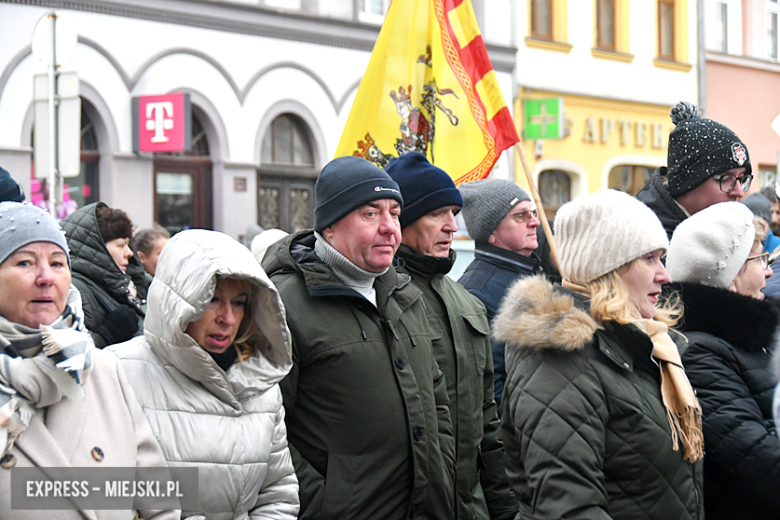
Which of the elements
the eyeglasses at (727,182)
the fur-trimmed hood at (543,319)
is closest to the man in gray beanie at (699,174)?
the eyeglasses at (727,182)

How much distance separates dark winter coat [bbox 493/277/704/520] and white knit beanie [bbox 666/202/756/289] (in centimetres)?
77

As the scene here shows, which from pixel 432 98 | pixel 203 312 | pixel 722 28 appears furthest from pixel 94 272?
pixel 722 28

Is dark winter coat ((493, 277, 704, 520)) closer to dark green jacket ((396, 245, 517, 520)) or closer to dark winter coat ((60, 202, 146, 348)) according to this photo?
dark green jacket ((396, 245, 517, 520))

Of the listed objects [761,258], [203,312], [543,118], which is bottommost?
[203,312]

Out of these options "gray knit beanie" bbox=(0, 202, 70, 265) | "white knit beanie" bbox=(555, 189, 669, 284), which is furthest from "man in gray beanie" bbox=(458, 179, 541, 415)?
"gray knit beanie" bbox=(0, 202, 70, 265)

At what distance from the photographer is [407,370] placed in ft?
11.1

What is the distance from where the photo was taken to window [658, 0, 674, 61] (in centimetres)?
2092

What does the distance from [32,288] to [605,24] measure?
18.9 metres

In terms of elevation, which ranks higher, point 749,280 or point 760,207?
point 760,207

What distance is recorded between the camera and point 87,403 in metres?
2.62

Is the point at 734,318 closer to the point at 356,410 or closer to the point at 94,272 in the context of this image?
the point at 356,410

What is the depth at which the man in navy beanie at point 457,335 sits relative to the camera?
12.3ft

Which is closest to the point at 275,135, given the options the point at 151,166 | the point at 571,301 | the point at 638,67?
the point at 151,166

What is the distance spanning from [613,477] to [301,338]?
1.14m
